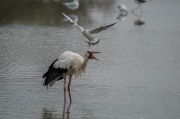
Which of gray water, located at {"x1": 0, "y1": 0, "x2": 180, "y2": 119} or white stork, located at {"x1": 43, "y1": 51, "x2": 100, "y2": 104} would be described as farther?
white stork, located at {"x1": 43, "y1": 51, "x2": 100, "y2": 104}

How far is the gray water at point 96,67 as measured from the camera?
29.3 feet

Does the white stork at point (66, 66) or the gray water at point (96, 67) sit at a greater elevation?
the white stork at point (66, 66)

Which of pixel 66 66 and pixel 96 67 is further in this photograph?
pixel 96 67

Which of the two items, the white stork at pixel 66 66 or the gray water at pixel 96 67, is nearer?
the gray water at pixel 96 67

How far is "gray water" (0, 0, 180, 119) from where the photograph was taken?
351 inches

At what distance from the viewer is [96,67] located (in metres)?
12.6

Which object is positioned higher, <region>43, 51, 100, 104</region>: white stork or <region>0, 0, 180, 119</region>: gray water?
<region>43, 51, 100, 104</region>: white stork

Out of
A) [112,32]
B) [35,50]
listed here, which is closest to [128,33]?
[112,32]

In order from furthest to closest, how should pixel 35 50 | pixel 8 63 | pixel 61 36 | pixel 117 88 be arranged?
pixel 61 36 → pixel 35 50 → pixel 8 63 → pixel 117 88

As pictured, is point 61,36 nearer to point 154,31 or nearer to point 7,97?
point 154,31

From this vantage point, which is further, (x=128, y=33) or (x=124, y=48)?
(x=128, y=33)

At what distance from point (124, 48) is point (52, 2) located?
13842 millimetres

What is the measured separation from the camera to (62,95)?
9867 mm

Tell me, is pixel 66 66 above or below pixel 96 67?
above
